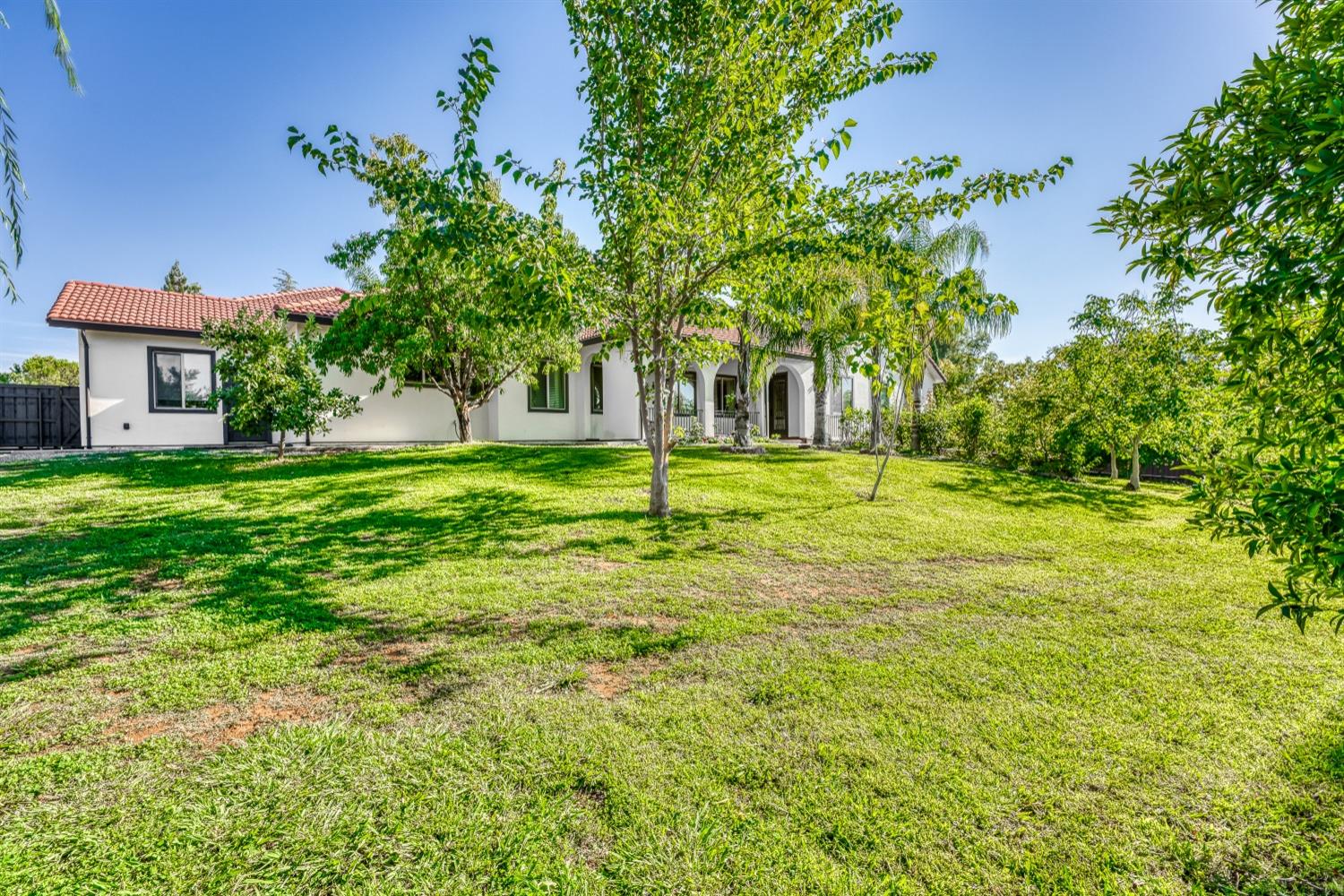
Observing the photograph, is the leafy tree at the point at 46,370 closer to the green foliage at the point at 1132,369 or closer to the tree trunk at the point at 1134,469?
the green foliage at the point at 1132,369

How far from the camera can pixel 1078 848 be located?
2.11m

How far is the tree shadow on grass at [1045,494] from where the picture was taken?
1035cm

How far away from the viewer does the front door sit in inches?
965

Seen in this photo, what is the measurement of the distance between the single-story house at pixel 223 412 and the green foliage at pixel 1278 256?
31.5ft

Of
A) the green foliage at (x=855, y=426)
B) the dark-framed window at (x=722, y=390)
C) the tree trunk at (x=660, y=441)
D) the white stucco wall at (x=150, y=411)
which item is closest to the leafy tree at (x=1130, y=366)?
the green foliage at (x=855, y=426)

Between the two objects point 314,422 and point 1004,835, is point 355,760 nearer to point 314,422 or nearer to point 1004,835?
point 1004,835

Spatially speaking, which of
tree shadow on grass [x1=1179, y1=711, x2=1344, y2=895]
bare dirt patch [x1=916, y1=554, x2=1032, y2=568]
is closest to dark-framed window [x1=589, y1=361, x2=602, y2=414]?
bare dirt patch [x1=916, y1=554, x2=1032, y2=568]

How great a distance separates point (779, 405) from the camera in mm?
25094

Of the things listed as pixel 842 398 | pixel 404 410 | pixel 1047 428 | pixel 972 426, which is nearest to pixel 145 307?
pixel 404 410

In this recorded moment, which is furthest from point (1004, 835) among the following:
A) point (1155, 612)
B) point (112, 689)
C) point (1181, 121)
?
point (112, 689)

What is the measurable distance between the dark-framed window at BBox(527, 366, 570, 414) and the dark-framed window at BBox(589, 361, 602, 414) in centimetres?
81

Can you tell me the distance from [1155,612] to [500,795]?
5.56 metres

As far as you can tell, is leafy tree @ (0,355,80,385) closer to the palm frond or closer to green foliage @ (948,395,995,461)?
the palm frond

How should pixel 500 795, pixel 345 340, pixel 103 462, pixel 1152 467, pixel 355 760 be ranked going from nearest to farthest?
pixel 500 795 → pixel 355 760 → pixel 103 462 → pixel 345 340 → pixel 1152 467
